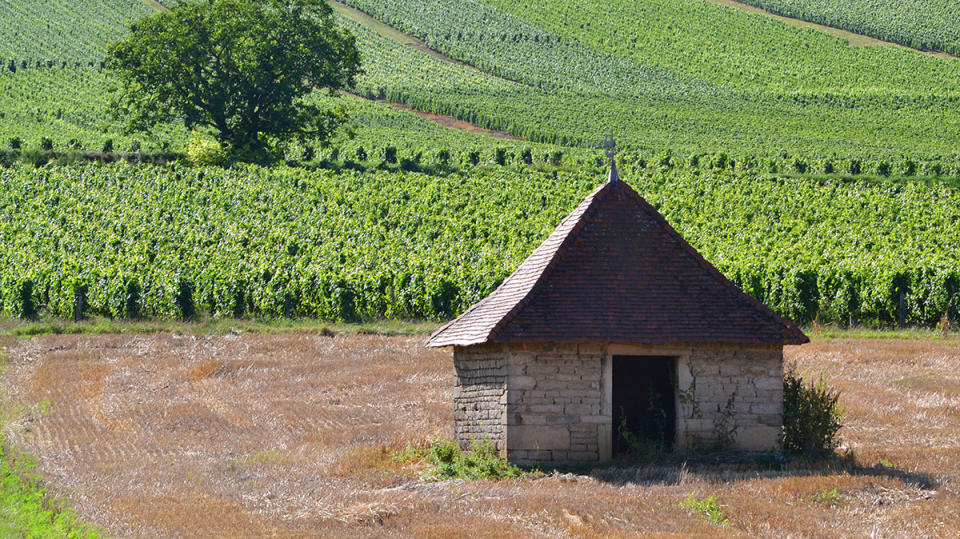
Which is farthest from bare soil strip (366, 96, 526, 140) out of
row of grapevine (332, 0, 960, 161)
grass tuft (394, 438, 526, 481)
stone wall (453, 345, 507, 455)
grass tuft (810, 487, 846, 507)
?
grass tuft (810, 487, 846, 507)

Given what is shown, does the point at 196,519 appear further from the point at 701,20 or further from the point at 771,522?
the point at 701,20

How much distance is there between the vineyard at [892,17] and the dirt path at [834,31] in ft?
1.26

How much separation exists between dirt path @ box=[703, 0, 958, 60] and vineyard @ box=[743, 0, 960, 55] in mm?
384

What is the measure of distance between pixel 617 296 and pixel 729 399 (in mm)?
2188

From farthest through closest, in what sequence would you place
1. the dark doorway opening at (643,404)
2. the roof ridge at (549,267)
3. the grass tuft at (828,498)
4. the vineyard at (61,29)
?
the vineyard at (61,29) < the dark doorway opening at (643,404) < the roof ridge at (549,267) < the grass tuft at (828,498)

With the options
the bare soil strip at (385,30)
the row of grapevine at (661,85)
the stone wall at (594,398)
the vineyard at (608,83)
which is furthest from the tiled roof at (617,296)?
the bare soil strip at (385,30)

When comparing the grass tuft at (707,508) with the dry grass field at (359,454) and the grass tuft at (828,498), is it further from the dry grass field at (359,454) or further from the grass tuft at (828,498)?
the grass tuft at (828,498)

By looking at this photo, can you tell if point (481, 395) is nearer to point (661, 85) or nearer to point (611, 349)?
point (611, 349)

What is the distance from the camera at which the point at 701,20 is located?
99250 mm

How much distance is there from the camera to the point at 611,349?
18.4 metres

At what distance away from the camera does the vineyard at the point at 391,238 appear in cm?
3734

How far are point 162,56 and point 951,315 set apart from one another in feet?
121

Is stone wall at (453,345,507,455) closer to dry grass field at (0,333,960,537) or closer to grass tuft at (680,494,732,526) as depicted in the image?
dry grass field at (0,333,960,537)

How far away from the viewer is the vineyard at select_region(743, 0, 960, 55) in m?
91.9
